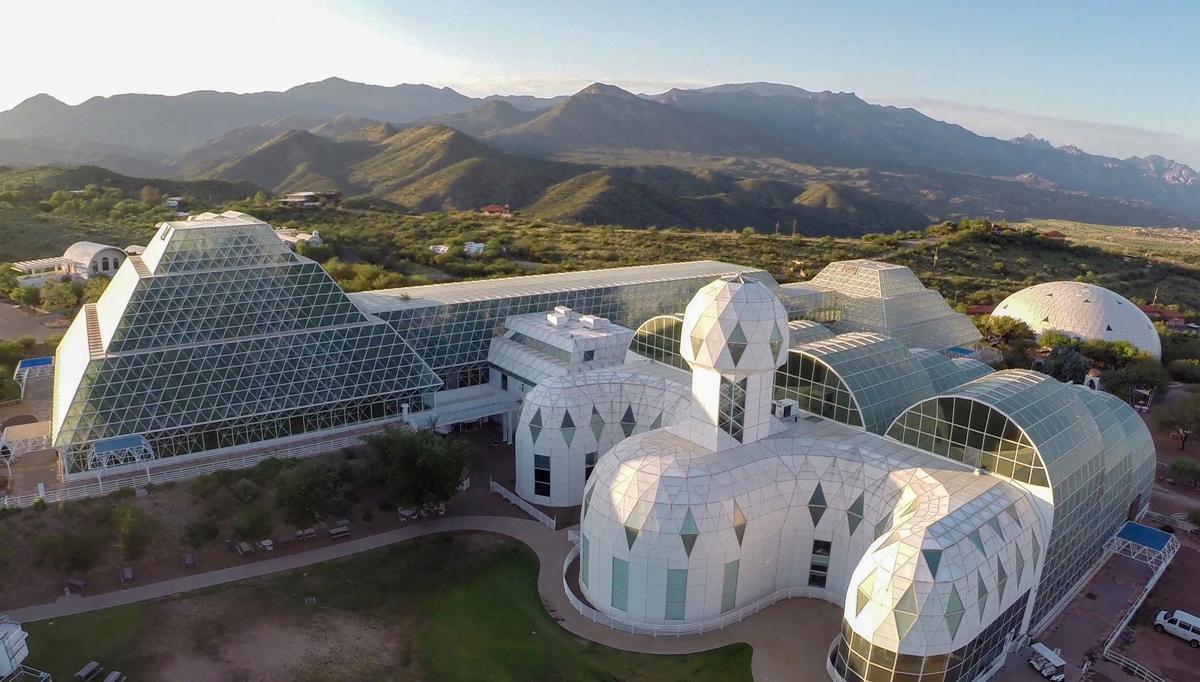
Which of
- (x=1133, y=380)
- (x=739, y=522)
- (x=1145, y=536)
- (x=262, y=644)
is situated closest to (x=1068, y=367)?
(x=1133, y=380)

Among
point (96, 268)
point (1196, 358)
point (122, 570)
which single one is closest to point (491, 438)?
point (122, 570)

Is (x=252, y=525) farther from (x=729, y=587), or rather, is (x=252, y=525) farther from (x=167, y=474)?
(x=729, y=587)

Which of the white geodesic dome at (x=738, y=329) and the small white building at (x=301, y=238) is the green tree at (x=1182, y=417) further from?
the small white building at (x=301, y=238)

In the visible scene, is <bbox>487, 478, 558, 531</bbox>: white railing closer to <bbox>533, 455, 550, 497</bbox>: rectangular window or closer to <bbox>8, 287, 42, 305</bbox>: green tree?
<bbox>533, 455, 550, 497</bbox>: rectangular window

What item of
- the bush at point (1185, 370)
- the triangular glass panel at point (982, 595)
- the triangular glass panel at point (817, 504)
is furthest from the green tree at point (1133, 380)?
the triangular glass panel at point (982, 595)

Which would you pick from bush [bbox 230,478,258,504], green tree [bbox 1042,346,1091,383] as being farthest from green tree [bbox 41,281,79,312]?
green tree [bbox 1042,346,1091,383]

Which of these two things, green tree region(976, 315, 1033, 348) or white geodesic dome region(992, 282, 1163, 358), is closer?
white geodesic dome region(992, 282, 1163, 358)
